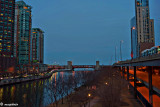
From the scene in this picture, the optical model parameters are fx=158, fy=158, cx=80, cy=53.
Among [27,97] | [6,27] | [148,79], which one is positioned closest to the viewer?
[27,97]

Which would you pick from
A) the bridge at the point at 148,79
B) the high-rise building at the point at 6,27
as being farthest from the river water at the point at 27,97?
the high-rise building at the point at 6,27

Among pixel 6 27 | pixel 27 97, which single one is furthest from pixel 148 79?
pixel 6 27

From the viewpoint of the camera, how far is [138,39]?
193125 mm

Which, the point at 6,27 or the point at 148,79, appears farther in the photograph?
the point at 6,27

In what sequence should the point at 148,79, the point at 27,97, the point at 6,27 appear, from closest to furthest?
the point at 27,97 < the point at 148,79 < the point at 6,27

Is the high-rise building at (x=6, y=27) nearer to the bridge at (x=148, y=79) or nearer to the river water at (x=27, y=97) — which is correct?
the river water at (x=27, y=97)

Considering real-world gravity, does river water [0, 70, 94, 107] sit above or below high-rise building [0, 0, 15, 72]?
below

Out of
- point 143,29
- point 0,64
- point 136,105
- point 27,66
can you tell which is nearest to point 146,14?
point 143,29

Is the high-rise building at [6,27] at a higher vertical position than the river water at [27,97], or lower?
higher

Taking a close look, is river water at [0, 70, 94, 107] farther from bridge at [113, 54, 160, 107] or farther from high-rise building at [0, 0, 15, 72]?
high-rise building at [0, 0, 15, 72]

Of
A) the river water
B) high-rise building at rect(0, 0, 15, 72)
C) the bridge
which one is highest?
high-rise building at rect(0, 0, 15, 72)

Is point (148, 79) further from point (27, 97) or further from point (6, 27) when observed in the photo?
point (6, 27)

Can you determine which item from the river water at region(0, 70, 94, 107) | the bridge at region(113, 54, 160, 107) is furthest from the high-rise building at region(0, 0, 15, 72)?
the bridge at region(113, 54, 160, 107)

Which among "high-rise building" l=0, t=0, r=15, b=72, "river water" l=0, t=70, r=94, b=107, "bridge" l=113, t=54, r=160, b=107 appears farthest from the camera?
"high-rise building" l=0, t=0, r=15, b=72
